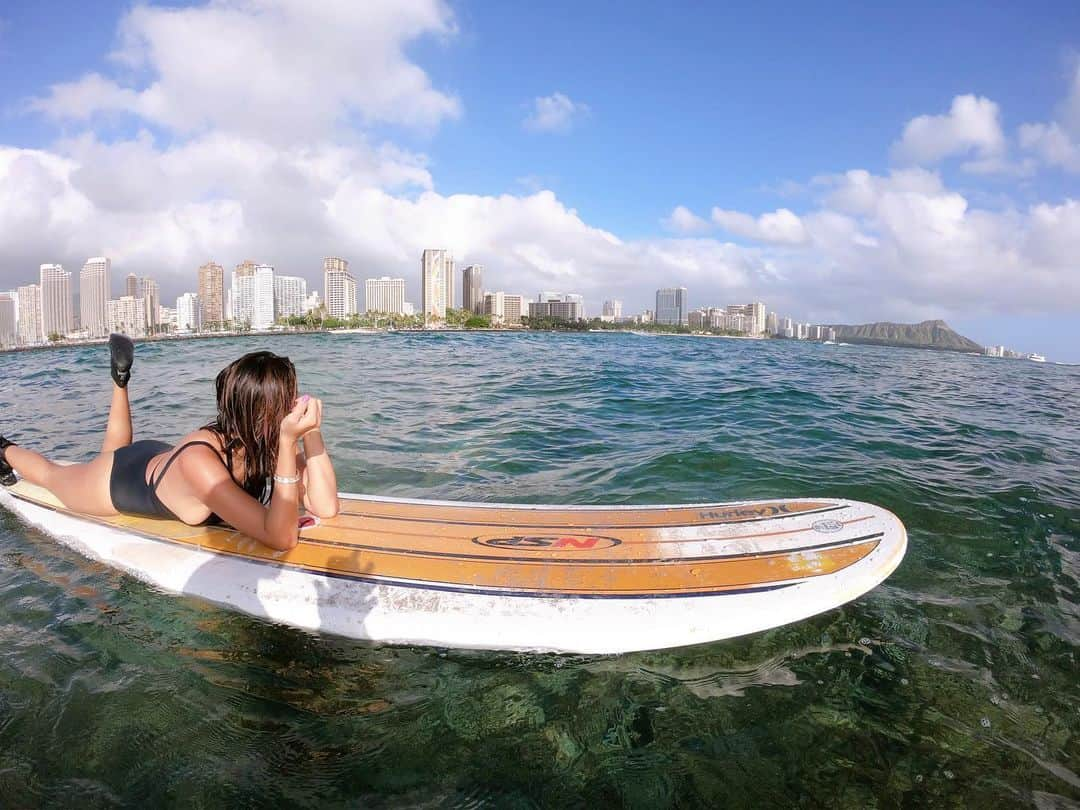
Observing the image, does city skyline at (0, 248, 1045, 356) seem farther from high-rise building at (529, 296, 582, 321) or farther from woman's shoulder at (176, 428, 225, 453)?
woman's shoulder at (176, 428, 225, 453)

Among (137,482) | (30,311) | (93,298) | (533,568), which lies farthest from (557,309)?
(533,568)

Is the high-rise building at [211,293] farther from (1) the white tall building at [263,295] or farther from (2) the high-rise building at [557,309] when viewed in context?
(2) the high-rise building at [557,309]

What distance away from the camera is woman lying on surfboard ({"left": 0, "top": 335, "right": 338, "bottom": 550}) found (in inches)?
120

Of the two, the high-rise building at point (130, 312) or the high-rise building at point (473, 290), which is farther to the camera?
the high-rise building at point (473, 290)

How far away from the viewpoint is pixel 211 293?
167125 mm

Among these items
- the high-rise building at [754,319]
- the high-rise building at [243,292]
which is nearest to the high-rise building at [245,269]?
the high-rise building at [243,292]

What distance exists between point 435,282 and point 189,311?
260 ft

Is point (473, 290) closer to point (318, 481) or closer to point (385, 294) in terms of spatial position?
point (385, 294)

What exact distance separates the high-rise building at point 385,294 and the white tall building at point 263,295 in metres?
37.7

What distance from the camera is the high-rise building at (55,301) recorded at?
113 metres

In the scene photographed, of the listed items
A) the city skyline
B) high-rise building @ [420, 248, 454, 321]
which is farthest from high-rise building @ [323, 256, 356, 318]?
high-rise building @ [420, 248, 454, 321]

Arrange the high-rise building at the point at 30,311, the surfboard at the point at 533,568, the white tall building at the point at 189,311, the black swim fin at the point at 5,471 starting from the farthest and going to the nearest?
1. the white tall building at the point at 189,311
2. the high-rise building at the point at 30,311
3. the black swim fin at the point at 5,471
4. the surfboard at the point at 533,568

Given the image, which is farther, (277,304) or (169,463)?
(277,304)

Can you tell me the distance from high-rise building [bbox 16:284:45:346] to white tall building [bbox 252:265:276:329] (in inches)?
1964
